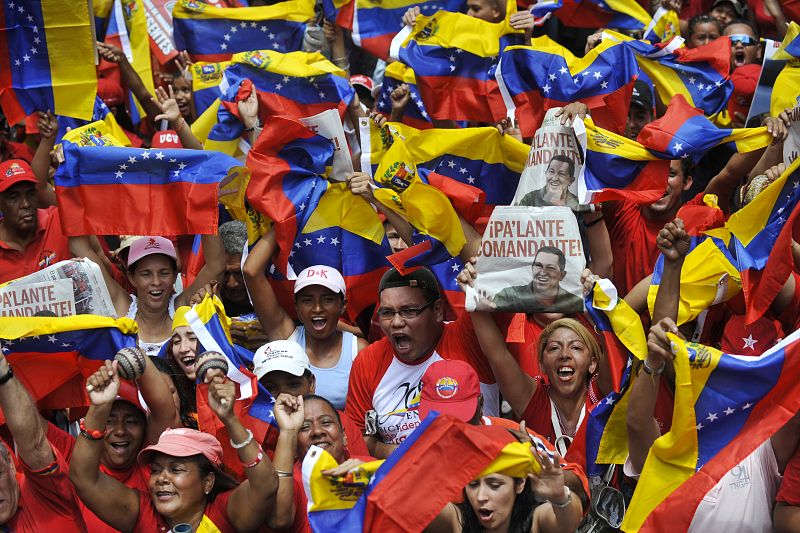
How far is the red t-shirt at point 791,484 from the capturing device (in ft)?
16.2

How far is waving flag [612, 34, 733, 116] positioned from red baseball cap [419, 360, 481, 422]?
295 centimetres

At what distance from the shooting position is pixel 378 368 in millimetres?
6488

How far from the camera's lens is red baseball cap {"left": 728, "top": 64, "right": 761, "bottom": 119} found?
817 cm

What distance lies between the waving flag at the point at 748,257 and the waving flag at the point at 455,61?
210cm

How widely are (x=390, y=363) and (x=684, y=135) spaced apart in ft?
6.11

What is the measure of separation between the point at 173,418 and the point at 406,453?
150 cm

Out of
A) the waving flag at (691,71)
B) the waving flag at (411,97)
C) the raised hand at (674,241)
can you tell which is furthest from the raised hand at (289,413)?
the waving flag at (691,71)

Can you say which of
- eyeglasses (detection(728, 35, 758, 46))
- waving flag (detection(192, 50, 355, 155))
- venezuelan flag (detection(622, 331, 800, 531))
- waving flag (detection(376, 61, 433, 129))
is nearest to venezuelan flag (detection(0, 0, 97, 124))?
waving flag (detection(192, 50, 355, 155))

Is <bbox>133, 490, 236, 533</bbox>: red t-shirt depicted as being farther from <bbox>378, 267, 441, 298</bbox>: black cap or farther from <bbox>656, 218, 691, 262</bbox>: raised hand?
<bbox>656, 218, 691, 262</bbox>: raised hand

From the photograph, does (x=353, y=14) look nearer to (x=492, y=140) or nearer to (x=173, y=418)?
(x=492, y=140)

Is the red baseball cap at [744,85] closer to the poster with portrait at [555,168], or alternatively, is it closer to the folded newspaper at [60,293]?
the poster with portrait at [555,168]

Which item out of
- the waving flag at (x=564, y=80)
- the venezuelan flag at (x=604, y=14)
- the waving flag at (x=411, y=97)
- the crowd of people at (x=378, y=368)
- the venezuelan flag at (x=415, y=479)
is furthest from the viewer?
the venezuelan flag at (x=604, y=14)

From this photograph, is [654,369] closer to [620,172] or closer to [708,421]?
[708,421]

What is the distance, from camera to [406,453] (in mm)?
4816
